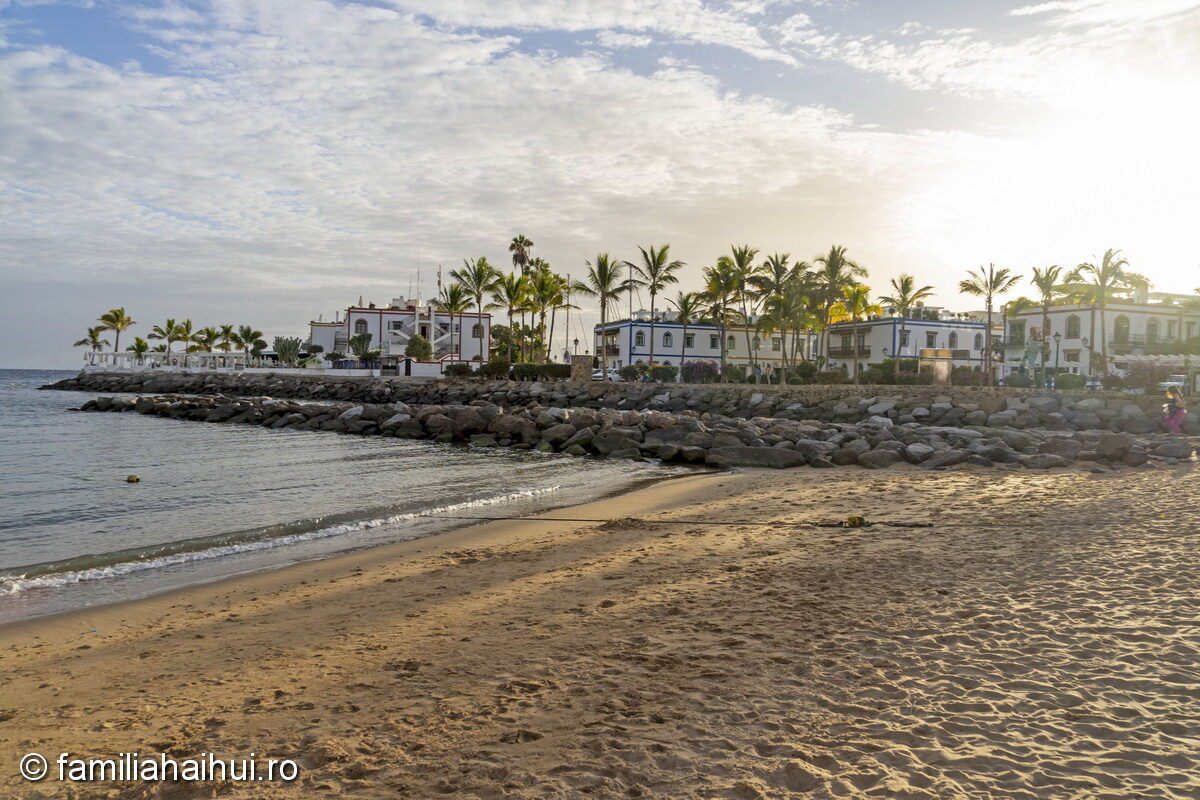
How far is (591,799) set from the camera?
334 cm

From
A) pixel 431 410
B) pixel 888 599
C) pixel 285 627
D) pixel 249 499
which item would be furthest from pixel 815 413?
pixel 285 627

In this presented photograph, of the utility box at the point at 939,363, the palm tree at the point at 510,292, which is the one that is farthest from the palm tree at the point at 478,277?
the utility box at the point at 939,363

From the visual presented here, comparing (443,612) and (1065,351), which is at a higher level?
(1065,351)

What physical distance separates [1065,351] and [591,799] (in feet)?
199

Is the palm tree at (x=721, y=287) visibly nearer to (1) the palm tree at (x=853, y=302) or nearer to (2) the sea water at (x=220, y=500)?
(1) the palm tree at (x=853, y=302)

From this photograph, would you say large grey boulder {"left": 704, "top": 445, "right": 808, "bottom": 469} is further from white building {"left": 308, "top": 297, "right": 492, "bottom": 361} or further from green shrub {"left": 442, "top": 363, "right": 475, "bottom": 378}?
white building {"left": 308, "top": 297, "right": 492, "bottom": 361}

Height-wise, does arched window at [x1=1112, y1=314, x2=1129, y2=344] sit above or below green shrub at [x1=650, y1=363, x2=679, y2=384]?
above

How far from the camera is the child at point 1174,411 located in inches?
894

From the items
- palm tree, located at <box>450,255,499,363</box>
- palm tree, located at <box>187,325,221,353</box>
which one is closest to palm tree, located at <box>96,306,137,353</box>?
palm tree, located at <box>187,325,221,353</box>

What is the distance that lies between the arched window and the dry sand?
52.6 meters

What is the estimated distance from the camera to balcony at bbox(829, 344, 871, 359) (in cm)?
6019

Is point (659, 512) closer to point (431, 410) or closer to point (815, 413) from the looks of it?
point (431, 410)

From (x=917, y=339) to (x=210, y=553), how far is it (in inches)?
2290

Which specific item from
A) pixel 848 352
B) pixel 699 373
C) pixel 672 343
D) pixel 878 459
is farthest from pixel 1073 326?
pixel 878 459
